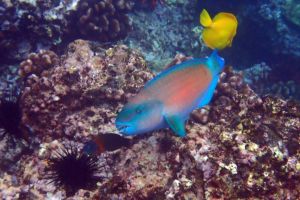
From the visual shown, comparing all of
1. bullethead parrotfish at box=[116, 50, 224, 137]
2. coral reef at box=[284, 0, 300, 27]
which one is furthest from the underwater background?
coral reef at box=[284, 0, 300, 27]

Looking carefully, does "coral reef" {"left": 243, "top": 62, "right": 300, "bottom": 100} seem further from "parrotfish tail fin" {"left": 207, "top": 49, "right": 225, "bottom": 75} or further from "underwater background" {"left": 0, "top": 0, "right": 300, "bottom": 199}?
"parrotfish tail fin" {"left": 207, "top": 49, "right": 225, "bottom": 75}

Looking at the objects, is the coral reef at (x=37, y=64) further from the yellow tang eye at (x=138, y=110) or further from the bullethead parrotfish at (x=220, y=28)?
the yellow tang eye at (x=138, y=110)

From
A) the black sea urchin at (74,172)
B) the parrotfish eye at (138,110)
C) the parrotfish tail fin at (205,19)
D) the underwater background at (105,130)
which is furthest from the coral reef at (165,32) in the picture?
the parrotfish eye at (138,110)

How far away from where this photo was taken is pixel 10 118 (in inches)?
178

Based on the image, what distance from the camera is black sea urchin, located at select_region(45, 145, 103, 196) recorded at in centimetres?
370

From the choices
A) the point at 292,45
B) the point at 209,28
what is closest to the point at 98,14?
the point at 209,28

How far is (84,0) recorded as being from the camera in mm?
7141

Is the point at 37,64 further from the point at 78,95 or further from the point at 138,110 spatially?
the point at 138,110

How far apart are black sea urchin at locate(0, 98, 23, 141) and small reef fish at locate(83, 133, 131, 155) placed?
1267 millimetres

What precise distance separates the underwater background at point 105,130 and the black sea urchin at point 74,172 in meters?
0.01

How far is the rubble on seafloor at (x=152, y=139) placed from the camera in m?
3.45

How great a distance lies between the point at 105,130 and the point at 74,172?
0.96 meters

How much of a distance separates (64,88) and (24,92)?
59cm

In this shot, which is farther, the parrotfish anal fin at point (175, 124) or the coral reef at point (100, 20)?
the coral reef at point (100, 20)
